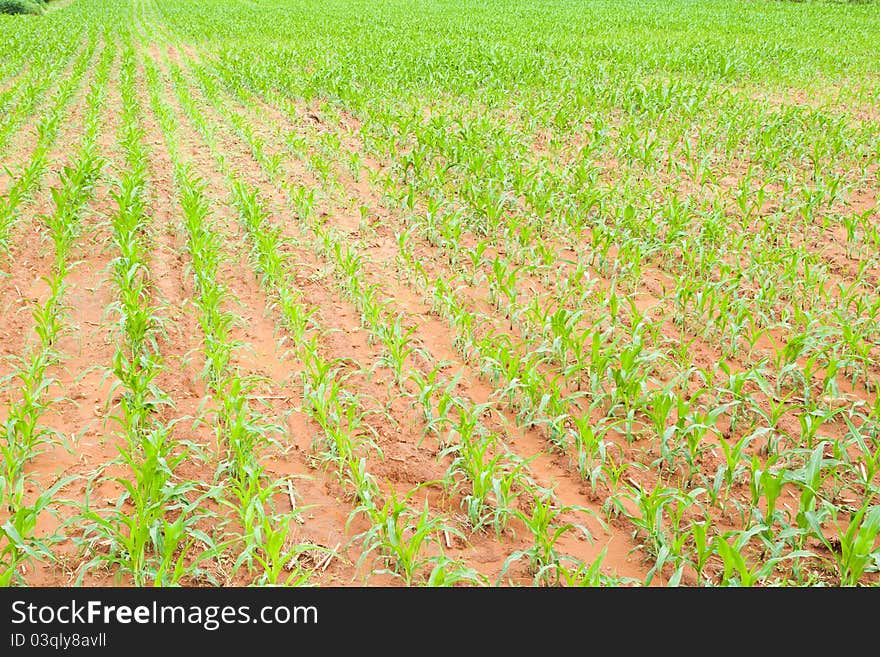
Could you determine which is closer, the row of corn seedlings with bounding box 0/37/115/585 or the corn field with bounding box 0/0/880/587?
the row of corn seedlings with bounding box 0/37/115/585

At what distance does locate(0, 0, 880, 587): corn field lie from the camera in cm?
273

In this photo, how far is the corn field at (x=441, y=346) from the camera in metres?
2.73

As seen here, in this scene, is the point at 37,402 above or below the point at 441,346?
below

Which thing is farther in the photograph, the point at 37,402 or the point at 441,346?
the point at 441,346

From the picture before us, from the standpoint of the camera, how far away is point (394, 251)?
226 inches

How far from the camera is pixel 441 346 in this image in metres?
4.36

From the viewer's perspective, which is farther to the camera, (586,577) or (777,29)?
(777,29)

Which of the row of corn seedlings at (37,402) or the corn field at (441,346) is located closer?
the row of corn seedlings at (37,402)

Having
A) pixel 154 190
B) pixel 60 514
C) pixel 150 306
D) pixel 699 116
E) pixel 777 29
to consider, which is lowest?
pixel 60 514

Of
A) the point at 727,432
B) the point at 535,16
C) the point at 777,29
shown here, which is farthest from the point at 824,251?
the point at 535,16

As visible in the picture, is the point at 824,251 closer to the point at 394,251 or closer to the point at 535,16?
the point at 394,251
